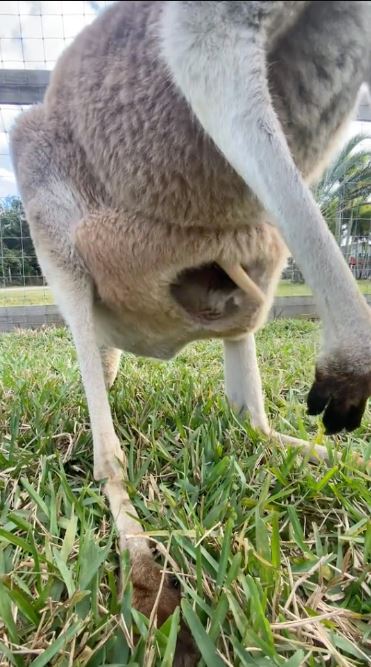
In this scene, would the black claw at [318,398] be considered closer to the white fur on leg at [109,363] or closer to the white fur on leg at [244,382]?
the white fur on leg at [244,382]

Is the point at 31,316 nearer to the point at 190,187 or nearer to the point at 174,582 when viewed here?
the point at 190,187

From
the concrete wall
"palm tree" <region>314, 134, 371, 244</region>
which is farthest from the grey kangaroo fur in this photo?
the concrete wall

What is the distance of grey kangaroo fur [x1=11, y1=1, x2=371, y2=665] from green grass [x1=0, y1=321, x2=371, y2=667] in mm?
73

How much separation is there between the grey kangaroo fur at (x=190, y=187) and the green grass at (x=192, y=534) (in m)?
0.07

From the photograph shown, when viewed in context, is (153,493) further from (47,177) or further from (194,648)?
(47,177)

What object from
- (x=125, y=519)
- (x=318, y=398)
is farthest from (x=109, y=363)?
(x=318, y=398)

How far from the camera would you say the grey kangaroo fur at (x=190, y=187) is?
0.95 metres

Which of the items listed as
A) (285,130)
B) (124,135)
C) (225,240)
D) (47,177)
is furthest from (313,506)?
(47,177)

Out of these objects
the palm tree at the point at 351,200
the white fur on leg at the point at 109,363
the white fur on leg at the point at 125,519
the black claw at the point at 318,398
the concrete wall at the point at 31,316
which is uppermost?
the palm tree at the point at 351,200

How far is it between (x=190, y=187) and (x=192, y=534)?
2.64 ft

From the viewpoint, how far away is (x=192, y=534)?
1.07 m

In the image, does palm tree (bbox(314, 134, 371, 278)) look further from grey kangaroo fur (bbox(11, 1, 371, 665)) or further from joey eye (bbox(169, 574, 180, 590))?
joey eye (bbox(169, 574, 180, 590))

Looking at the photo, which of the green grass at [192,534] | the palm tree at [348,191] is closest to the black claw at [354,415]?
the green grass at [192,534]

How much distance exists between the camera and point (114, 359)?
2127 mm
